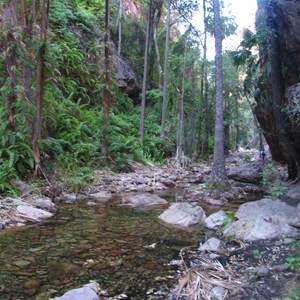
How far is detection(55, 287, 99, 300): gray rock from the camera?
10.4 feet

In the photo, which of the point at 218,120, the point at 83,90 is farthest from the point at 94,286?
the point at 83,90

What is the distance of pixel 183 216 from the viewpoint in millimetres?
6664

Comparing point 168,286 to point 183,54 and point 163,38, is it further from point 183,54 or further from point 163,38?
point 163,38

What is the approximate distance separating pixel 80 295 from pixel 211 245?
2445 mm

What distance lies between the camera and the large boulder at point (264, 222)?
17.4 feet

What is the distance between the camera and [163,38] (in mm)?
26016

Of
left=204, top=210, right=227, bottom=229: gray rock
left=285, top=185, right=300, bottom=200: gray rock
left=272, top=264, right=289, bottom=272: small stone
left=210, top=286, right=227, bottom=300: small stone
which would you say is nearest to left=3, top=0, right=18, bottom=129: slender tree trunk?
left=204, top=210, right=227, bottom=229: gray rock

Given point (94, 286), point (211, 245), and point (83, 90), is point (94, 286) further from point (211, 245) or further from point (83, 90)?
point (83, 90)

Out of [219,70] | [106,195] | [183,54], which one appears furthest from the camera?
[183,54]

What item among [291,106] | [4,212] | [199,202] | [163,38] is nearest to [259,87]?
[291,106]

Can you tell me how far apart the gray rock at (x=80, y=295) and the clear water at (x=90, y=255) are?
0.92 ft

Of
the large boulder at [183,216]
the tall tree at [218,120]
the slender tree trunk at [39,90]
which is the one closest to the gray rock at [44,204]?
the slender tree trunk at [39,90]

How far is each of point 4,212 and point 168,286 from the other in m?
4.10

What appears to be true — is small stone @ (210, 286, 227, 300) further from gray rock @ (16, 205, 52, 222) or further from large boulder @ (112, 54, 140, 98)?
large boulder @ (112, 54, 140, 98)
